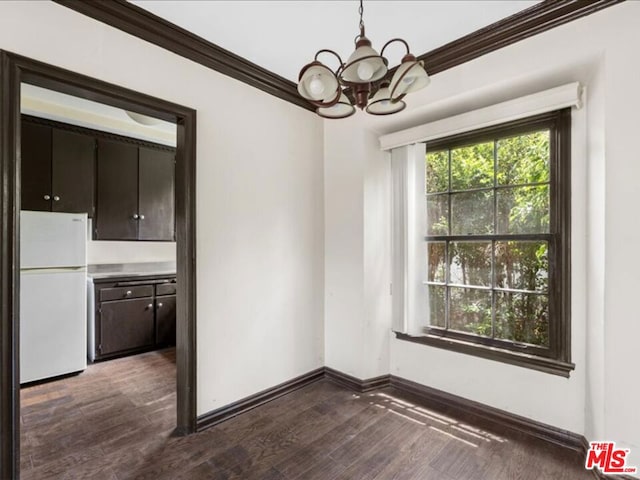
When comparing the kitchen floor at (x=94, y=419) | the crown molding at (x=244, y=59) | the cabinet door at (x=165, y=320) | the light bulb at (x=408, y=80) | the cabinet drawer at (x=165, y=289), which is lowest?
the kitchen floor at (x=94, y=419)

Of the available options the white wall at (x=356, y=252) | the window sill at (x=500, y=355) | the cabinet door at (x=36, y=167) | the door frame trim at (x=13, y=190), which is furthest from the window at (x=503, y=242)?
the cabinet door at (x=36, y=167)

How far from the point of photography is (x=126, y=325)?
3.60 meters

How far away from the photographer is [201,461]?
1896 millimetres

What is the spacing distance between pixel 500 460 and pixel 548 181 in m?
1.83

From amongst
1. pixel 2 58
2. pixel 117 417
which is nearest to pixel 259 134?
pixel 2 58

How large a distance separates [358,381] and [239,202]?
186cm

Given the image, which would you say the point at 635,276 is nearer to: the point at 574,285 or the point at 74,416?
the point at 574,285

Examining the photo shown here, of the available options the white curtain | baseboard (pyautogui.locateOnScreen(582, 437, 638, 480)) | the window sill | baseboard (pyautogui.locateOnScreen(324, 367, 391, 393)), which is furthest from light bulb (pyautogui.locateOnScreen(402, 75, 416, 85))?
baseboard (pyautogui.locateOnScreen(324, 367, 391, 393))

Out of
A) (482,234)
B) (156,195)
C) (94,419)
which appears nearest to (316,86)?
(482,234)

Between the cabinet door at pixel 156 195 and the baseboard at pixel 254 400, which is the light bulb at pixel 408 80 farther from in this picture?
the cabinet door at pixel 156 195

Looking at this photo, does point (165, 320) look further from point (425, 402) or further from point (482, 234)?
point (482, 234)

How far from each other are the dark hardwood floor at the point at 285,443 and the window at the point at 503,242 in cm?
58

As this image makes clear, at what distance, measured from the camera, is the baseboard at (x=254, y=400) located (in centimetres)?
224

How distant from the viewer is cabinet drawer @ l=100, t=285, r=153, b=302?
348 centimetres
